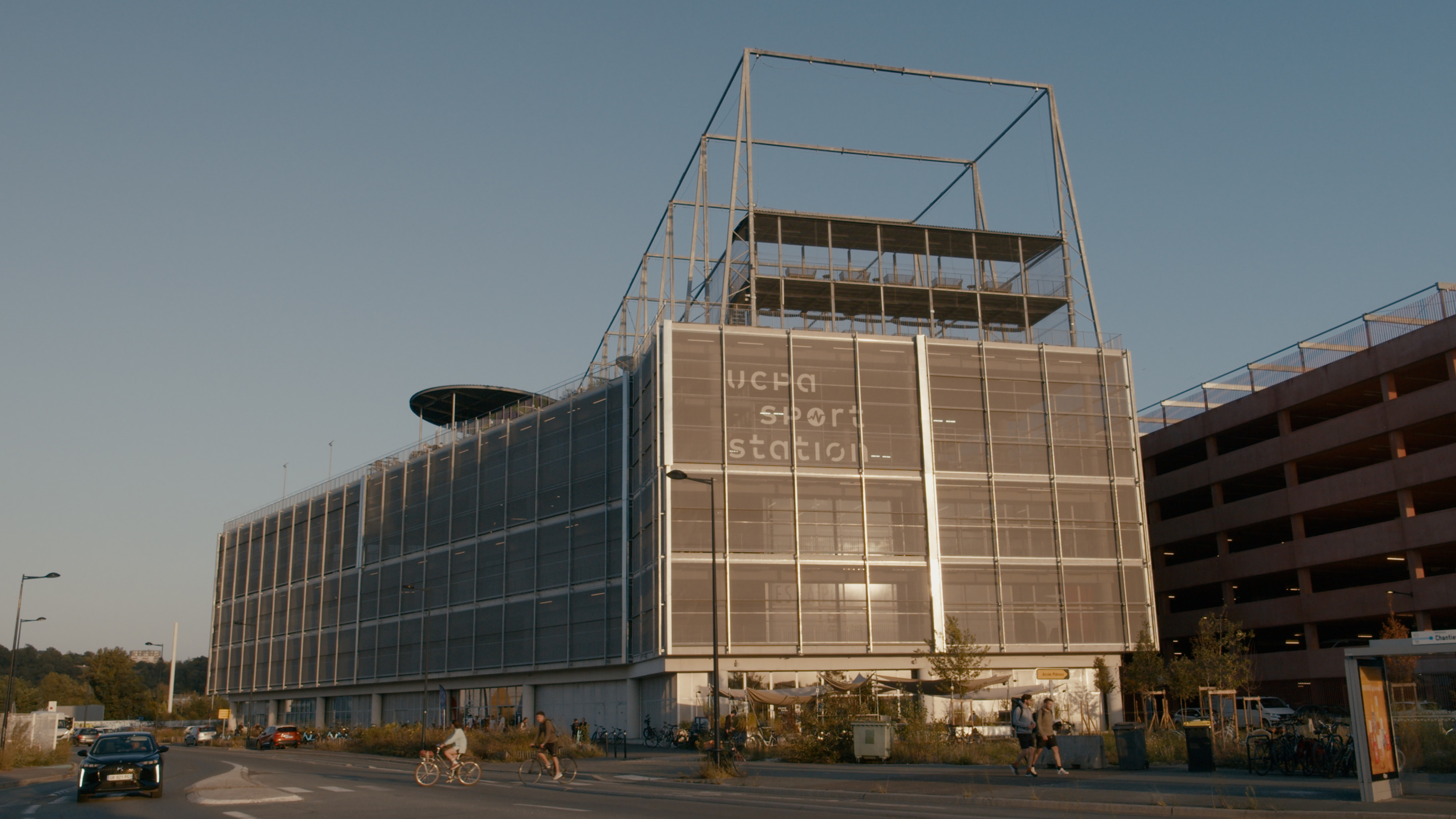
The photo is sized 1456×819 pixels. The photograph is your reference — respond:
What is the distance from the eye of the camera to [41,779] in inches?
1416

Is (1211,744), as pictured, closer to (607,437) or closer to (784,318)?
(784,318)

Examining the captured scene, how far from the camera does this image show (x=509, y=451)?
70.6m

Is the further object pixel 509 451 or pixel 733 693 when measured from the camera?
pixel 509 451

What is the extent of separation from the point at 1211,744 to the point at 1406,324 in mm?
37900

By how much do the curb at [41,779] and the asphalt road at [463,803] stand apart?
1.94 ft

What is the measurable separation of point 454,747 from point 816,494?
2921cm

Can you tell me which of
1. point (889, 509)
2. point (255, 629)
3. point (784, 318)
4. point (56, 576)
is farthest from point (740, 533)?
point (255, 629)

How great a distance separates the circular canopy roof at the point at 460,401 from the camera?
8169 cm

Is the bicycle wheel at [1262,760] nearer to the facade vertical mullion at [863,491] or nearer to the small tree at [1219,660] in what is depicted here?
the small tree at [1219,660]

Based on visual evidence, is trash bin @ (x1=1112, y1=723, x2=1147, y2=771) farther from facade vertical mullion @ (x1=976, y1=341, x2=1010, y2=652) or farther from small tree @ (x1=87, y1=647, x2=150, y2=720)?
small tree @ (x1=87, y1=647, x2=150, y2=720)

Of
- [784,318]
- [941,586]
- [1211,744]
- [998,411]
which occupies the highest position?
[784,318]

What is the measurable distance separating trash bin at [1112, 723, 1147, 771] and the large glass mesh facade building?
2822 centimetres

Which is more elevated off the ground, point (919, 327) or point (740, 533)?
point (919, 327)

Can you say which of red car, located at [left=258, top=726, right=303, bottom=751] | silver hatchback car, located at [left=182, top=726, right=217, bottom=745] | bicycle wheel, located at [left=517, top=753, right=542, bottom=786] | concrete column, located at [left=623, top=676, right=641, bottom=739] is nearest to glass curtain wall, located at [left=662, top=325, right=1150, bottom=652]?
concrete column, located at [left=623, top=676, right=641, bottom=739]
